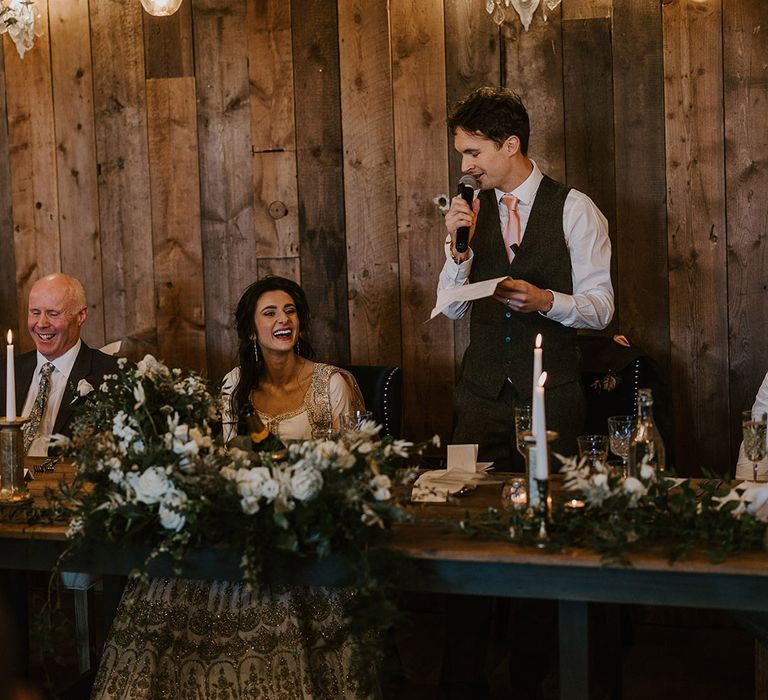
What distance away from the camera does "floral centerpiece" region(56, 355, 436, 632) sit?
184 cm

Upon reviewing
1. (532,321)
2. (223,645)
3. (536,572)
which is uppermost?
(532,321)

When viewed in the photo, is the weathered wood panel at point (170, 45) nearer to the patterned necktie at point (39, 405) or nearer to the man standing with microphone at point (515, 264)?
the patterned necktie at point (39, 405)

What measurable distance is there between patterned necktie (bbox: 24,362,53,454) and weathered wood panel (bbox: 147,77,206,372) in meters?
0.53

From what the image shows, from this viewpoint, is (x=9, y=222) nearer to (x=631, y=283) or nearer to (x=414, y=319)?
(x=414, y=319)

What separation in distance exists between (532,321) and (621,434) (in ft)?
2.47

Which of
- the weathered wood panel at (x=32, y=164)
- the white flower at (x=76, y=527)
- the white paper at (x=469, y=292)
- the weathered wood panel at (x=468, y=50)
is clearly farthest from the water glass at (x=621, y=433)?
the weathered wood panel at (x=32, y=164)

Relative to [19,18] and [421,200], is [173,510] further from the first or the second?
[19,18]

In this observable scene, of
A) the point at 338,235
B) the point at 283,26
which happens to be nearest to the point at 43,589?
the point at 338,235

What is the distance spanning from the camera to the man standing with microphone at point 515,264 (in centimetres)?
285

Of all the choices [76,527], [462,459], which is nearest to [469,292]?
[462,459]

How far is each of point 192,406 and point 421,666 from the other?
4.33ft

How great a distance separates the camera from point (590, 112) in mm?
3381

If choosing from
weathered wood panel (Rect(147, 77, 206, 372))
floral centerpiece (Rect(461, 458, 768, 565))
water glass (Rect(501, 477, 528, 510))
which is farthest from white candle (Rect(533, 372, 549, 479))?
weathered wood panel (Rect(147, 77, 206, 372))

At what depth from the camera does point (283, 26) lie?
11.9 ft
